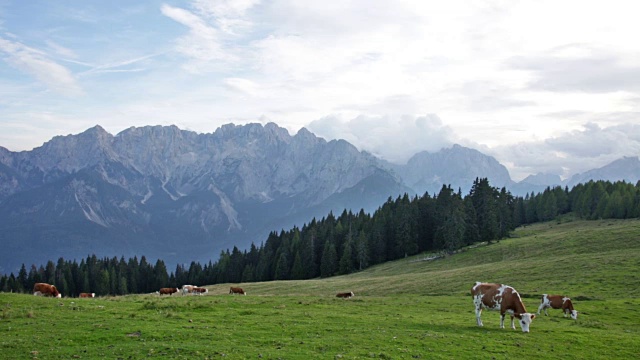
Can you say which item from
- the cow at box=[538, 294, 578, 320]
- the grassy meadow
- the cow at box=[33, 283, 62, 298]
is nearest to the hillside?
the grassy meadow

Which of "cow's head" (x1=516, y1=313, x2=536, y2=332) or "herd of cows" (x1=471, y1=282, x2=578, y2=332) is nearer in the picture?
"cow's head" (x1=516, y1=313, x2=536, y2=332)

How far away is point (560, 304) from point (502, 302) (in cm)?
1035

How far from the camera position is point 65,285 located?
123 metres

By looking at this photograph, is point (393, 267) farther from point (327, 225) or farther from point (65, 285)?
point (65, 285)

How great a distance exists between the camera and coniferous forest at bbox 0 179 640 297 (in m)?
108

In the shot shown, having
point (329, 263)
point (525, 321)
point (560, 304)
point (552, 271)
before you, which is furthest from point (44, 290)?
point (329, 263)

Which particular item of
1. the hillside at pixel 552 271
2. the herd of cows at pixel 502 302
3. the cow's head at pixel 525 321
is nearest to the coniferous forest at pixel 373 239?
the hillside at pixel 552 271

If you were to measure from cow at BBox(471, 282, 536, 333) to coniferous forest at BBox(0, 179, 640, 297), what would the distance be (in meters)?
68.0

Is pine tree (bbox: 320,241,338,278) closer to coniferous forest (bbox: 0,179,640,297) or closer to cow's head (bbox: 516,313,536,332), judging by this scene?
coniferous forest (bbox: 0,179,640,297)

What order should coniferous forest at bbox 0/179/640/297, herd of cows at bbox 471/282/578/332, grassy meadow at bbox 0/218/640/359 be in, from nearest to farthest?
grassy meadow at bbox 0/218/640/359, herd of cows at bbox 471/282/578/332, coniferous forest at bbox 0/179/640/297

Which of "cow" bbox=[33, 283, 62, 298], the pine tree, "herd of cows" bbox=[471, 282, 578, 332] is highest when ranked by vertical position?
"cow" bbox=[33, 283, 62, 298]

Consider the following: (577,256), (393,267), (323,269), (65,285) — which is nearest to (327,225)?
(323,269)

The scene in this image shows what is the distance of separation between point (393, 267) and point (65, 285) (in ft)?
297

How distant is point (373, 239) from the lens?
12025 centimetres
